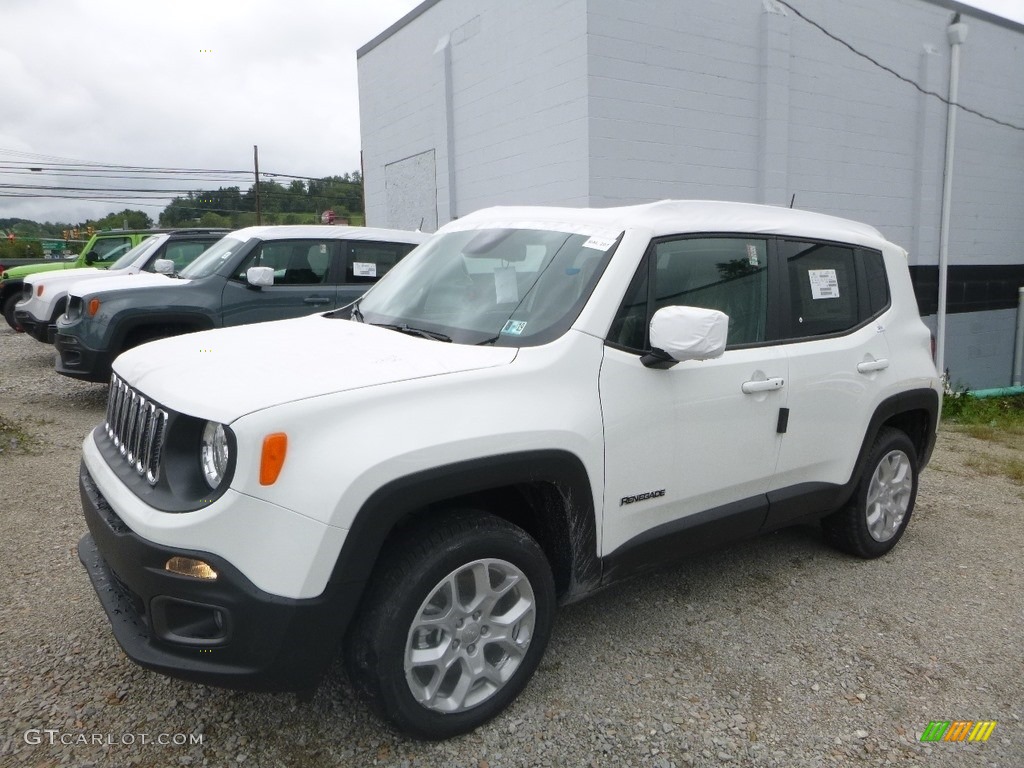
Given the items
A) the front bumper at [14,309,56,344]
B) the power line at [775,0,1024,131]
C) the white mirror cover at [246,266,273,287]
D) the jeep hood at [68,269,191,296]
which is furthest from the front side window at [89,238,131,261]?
the power line at [775,0,1024,131]

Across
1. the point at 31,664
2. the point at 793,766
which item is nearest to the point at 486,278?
the point at 793,766

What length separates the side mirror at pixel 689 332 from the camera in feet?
9.22

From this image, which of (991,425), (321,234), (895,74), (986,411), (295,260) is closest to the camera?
(295,260)

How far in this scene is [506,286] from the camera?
3230 millimetres

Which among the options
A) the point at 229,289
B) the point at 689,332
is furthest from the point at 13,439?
the point at 689,332

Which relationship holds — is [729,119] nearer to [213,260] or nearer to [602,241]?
[213,260]

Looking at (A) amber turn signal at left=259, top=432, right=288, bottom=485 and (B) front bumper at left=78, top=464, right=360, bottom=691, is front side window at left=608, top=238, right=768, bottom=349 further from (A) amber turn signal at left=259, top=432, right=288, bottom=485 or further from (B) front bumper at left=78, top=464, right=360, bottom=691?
(B) front bumper at left=78, top=464, right=360, bottom=691

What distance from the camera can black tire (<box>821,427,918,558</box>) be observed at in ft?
13.7

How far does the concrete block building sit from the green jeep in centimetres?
429

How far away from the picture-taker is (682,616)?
363cm

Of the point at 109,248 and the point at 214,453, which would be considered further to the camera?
the point at 109,248

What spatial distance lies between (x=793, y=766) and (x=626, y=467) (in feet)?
3.69

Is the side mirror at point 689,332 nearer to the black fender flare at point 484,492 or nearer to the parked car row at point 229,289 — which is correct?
the black fender flare at point 484,492
